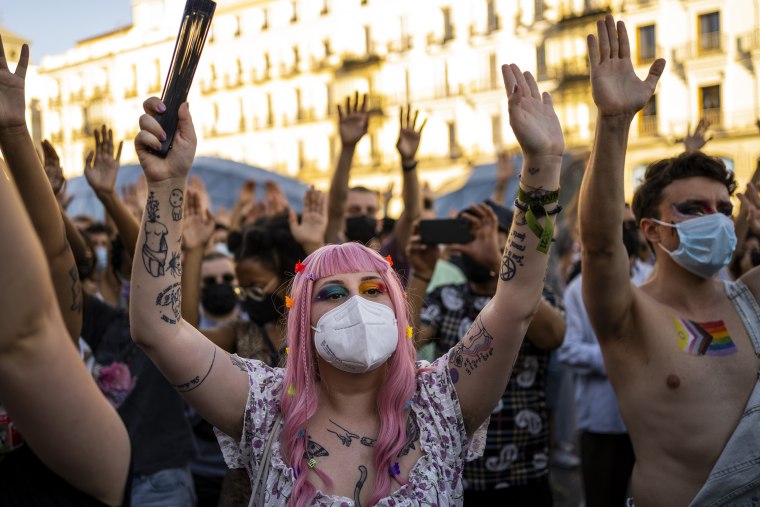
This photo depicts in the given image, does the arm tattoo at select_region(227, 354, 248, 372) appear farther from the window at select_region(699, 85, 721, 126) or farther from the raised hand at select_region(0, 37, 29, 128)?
the window at select_region(699, 85, 721, 126)

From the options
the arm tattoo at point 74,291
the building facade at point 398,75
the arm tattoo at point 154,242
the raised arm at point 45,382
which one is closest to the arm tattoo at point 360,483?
the arm tattoo at point 154,242

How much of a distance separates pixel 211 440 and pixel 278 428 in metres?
2.00

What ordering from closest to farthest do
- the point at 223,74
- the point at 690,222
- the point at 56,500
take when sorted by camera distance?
the point at 56,500, the point at 690,222, the point at 223,74

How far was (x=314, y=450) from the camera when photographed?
2.56 m

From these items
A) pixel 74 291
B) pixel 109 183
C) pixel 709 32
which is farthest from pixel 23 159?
pixel 709 32

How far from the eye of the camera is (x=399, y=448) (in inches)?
100

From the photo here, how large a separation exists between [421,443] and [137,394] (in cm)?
200

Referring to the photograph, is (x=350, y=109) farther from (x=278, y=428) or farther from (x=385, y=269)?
(x=278, y=428)

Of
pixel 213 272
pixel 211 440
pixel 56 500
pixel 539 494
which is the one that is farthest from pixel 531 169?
pixel 213 272

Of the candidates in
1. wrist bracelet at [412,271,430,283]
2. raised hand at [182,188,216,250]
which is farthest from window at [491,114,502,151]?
raised hand at [182,188,216,250]

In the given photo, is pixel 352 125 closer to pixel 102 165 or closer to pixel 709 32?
pixel 102 165

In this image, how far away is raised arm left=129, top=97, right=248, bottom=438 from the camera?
243cm

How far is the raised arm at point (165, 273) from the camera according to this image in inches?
95.7

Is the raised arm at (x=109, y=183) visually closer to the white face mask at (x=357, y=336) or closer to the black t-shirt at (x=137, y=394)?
the black t-shirt at (x=137, y=394)
